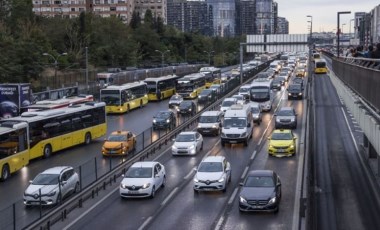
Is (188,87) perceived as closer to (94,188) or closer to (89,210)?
(94,188)

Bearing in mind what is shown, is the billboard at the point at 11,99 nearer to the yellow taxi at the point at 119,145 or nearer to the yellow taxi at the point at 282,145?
the yellow taxi at the point at 119,145

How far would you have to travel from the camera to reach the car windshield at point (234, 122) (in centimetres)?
3852

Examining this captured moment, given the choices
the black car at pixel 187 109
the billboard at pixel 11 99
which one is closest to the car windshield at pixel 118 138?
the billboard at pixel 11 99

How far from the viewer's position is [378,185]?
29.6 m

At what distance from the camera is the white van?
37781 mm

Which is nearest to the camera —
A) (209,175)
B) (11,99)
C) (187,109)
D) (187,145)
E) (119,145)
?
(209,175)

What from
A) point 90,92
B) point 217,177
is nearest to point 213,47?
point 90,92

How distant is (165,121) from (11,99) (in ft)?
41.4

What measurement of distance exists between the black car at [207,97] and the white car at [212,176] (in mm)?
31288

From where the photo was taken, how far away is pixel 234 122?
3875 cm

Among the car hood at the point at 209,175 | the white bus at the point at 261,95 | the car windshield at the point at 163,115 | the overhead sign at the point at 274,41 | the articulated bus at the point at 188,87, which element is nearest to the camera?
the car hood at the point at 209,175

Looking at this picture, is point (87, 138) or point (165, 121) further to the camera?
point (165, 121)

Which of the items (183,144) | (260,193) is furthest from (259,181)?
(183,144)

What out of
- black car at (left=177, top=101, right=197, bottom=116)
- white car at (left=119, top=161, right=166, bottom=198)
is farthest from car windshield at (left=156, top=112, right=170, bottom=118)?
white car at (left=119, top=161, right=166, bottom=198)
